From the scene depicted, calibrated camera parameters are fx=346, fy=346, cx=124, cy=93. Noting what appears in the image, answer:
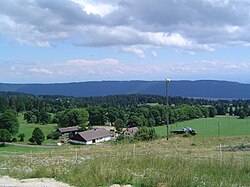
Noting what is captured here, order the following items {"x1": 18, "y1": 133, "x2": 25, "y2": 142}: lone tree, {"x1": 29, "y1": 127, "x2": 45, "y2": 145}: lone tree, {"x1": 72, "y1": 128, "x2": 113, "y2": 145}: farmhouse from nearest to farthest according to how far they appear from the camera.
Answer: {"x1": 29, "y1": 127, "x2": 45, "y2": 145}: lone tree → {"x1": 72, "y1": 128, "x2": 113, "y2": 145}: farmhouse → {"x1": 18, "y1": 133, "x2": 25, "y2": 142}: lone tree

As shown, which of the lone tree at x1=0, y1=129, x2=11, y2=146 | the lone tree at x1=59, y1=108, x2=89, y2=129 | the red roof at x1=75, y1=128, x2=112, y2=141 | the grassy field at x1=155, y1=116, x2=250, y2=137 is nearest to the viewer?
the grassy field at x1=155, y1=116, x2=250, y2=137

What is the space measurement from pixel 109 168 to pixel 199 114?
117 metres

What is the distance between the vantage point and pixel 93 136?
9256cm

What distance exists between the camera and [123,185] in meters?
9.55

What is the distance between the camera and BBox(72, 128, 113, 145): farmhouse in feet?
296

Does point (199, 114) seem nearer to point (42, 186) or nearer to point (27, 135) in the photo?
point (27, 135)

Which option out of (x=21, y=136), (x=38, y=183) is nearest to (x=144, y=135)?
(x=38, y=183)

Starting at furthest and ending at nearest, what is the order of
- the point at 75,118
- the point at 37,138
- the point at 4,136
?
1. the point at 75,118
2. the point at 37,138
3. the point at 4,136

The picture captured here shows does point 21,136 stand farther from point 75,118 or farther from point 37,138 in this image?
point 75,118

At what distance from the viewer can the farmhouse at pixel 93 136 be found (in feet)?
296

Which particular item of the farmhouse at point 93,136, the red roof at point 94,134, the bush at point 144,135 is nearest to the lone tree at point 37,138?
the farmhouse at point 93,136

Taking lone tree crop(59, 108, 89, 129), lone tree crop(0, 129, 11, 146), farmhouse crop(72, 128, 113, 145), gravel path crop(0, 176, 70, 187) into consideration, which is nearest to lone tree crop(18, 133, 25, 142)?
lone tree crop(0, 129, 11, 146)

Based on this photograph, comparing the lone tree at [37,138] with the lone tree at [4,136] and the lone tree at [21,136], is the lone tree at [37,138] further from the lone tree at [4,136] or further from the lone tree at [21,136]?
the lone tree at [4,136]

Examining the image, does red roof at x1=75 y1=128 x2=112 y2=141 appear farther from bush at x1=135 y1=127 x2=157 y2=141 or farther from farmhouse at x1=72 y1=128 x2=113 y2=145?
bush at x1=135 y1=127 x2=157 y2=141
